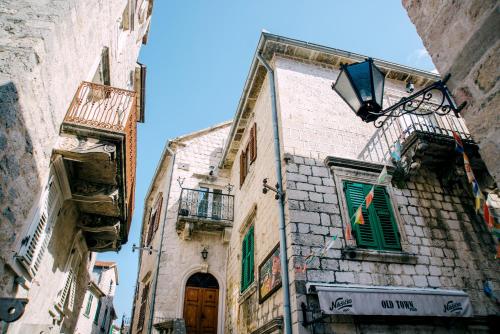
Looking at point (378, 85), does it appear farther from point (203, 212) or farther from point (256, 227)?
point (203, 212)

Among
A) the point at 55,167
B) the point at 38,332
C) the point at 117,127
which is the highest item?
the point at 117,127

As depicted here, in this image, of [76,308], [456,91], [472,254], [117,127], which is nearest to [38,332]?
[117,127]

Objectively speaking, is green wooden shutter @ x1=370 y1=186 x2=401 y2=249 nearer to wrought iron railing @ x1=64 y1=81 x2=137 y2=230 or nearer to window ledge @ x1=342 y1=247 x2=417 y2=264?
window ledge @ x1=342 y1=247 x2=417 y2=264

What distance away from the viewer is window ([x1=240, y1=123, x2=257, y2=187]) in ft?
32.1

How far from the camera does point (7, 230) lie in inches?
170

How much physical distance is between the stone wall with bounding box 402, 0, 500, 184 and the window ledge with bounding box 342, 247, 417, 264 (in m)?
4.34

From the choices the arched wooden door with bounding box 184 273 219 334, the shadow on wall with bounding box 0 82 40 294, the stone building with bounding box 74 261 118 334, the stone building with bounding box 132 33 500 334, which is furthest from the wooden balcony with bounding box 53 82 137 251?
the stone building with bounding box 74 261 118 334

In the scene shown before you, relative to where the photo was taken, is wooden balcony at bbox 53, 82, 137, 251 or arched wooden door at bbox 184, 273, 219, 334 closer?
wooden balcony at bbox 53, 82, 137, 251

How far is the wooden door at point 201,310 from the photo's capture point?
10.3m

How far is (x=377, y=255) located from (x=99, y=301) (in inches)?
954

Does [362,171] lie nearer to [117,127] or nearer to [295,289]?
[295,289]

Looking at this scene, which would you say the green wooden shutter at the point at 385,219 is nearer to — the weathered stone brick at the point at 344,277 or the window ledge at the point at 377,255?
the window ledge at the point at 377,255

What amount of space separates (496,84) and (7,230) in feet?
18.3

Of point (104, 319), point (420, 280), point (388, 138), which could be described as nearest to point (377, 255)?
point (420, 280)
